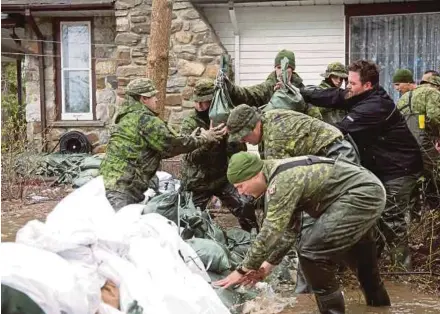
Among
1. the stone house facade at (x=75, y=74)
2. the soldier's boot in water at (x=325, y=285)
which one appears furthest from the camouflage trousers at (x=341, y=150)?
the stone house facade at (x=75, y=74)

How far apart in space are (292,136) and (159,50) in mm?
4098

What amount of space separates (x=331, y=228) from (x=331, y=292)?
0.48 metres

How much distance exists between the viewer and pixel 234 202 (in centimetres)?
688

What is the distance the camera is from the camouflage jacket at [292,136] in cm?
505

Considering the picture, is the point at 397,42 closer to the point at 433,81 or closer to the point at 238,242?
the point at 433,81

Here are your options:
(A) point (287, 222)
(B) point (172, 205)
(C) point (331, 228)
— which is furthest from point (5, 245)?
(B) point (172, 205)

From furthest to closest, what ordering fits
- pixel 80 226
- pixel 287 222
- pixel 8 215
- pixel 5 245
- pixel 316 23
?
pixel 316 23 → pixel 8 215 → pixel 287 222 → pixel 80 226 → pixel 5 245

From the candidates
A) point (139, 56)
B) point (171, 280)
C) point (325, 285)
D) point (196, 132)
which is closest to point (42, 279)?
point (171, 280)

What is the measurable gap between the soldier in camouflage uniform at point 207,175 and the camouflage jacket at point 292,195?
7.70 feet

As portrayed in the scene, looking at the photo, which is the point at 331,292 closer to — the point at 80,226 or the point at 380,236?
the point at 380,236

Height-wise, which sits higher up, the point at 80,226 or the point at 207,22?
the point at 207,22

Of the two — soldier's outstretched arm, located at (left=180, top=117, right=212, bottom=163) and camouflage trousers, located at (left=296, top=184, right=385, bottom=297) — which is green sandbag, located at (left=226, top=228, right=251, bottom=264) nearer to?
soldier's outstretched arm, located at (left=180, top=117, right=212, bottom=163)

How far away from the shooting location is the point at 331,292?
4.48m

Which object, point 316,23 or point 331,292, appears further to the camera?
point 316,23
